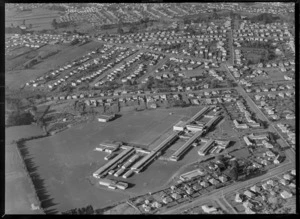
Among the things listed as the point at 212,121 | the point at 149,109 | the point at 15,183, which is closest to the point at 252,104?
the point at 212,121

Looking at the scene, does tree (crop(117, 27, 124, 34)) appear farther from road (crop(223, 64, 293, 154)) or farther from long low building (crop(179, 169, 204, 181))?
long low building (crop(179, 169, 204, 181))

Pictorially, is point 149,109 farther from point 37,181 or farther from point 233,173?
point 37,181

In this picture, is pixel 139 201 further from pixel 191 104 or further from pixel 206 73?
pixel 206 73

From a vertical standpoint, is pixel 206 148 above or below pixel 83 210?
above

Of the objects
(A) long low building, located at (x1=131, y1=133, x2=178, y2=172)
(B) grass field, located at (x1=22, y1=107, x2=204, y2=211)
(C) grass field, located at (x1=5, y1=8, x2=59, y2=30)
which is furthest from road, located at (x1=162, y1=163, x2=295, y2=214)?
(C) grass field, located at (x1=5, y1=8, x2=59, y2=30)

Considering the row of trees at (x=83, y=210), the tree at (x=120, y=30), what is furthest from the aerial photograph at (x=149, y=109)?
the tree at (x=120, y=30)

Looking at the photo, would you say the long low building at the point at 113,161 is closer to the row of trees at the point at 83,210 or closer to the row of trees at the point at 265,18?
the row of trees at the point at 83,210
